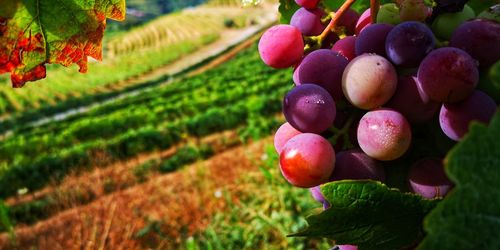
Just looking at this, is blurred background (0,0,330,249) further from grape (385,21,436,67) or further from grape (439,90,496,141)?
grape (439,90,496,141)

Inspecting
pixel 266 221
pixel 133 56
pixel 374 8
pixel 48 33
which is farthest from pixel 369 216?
pixel 133 56

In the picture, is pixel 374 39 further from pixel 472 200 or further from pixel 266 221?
pixel 266 221

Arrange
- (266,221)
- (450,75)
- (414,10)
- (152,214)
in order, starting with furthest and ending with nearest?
(152,214), (266,221), (414,10), (450,75)

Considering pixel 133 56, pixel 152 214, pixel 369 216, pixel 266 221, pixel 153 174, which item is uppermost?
pixel 369 216

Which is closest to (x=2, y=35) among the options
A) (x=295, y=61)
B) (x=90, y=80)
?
(x=295, y=61)

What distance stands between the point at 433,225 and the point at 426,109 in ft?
0.91

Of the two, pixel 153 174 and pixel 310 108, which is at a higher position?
pixel 310 108

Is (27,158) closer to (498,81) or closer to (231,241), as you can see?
(231,241)

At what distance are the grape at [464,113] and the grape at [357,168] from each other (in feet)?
0.30

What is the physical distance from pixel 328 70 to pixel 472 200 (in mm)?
349

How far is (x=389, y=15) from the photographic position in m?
0.65

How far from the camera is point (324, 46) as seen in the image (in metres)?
0.74

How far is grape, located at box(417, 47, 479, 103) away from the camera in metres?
0.50

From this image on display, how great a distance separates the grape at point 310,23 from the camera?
2.47ft
